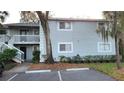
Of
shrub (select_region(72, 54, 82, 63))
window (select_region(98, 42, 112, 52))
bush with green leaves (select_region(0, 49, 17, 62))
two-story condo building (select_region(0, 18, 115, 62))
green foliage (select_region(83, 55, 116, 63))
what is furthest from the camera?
window (select_region(98, 42, 112, 52))

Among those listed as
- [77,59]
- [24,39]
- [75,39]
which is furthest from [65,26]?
[24,39]

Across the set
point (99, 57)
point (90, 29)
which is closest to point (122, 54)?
point (99, 57)

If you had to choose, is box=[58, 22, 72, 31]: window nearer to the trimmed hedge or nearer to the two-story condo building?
the two-story condo building

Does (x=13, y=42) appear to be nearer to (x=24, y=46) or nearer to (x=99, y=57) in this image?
(x=24, y=46)

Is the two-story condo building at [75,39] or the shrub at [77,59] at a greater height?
the two-story condo building at [75,39]

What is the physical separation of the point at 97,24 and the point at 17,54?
9.74 meters

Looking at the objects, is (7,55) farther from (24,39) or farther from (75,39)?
(75,39)

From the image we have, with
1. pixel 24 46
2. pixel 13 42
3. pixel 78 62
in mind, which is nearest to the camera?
pixel 78 62

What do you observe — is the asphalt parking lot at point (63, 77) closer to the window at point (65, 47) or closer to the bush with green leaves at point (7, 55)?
the bush with green leaves at point (7, 55)

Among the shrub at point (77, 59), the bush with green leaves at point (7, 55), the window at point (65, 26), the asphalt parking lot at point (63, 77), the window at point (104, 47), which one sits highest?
the window at point (65, 26)

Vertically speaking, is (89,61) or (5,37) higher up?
(5,37)

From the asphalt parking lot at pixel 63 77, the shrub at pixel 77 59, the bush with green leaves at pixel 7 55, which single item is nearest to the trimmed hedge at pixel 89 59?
the shrub at pixel 77 59

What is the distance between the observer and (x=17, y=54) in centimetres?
3017

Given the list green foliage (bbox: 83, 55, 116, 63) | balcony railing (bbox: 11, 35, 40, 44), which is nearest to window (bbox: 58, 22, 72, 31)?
green foliage (bbox: 83, 55, 116, 63)
